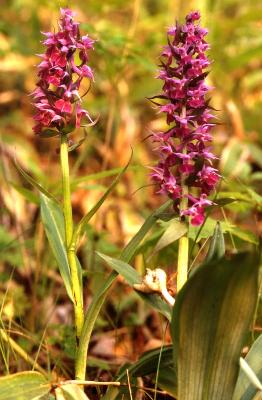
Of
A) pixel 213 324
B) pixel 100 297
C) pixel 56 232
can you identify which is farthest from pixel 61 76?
pixel 213 324

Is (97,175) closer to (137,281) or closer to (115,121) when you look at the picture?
(137,281)

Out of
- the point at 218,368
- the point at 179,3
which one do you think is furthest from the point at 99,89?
the point at 218,368

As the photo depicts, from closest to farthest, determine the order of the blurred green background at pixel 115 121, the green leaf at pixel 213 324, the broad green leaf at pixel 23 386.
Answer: the green leaf at pixel 213 324 < the broad green leaf at pixel 23 386 < the blurred green background at pixel 115 121

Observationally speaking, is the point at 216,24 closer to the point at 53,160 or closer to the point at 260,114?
the point at 260,114

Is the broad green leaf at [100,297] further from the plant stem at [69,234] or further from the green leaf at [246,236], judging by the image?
the green leaf at [246,236]

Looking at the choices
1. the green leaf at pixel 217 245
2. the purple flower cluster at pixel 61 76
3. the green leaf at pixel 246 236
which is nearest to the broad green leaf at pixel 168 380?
the green leaf at pixel 217 245

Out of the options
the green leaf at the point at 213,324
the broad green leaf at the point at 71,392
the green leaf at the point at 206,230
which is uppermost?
the green leaf at the point at 206,230
